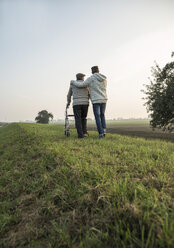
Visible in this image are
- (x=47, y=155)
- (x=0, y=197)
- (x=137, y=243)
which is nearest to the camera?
(x=137, y=243)

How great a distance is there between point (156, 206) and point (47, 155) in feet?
9.66

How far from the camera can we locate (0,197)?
2.38 meters

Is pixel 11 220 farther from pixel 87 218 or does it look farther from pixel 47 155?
pixel 47 155

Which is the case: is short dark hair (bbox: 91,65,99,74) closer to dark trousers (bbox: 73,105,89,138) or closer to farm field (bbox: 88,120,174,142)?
dark trousers (bbox: 73,105,89,138)

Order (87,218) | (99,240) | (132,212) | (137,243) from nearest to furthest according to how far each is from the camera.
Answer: (137,243) → (99,240) → (132,212) → (87,218)

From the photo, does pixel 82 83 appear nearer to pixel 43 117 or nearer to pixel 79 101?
pixel 79 101

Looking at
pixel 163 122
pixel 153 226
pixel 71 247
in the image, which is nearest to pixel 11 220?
pixel 71 247

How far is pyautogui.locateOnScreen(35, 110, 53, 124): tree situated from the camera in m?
66.9

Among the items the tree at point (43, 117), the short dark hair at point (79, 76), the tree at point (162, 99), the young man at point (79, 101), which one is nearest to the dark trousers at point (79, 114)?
the young man at point (79, 101)

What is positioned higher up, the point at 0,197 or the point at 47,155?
the point at 47,155

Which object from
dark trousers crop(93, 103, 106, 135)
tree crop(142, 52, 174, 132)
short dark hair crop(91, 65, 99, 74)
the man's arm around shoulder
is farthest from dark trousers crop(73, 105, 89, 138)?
tree crop(142, 52, 174, 132)

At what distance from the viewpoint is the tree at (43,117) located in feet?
220

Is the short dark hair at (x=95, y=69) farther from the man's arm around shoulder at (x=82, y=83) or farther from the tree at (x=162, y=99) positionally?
the tree at (x=162, y=99)

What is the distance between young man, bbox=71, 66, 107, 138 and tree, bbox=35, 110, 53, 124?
2542 inches
